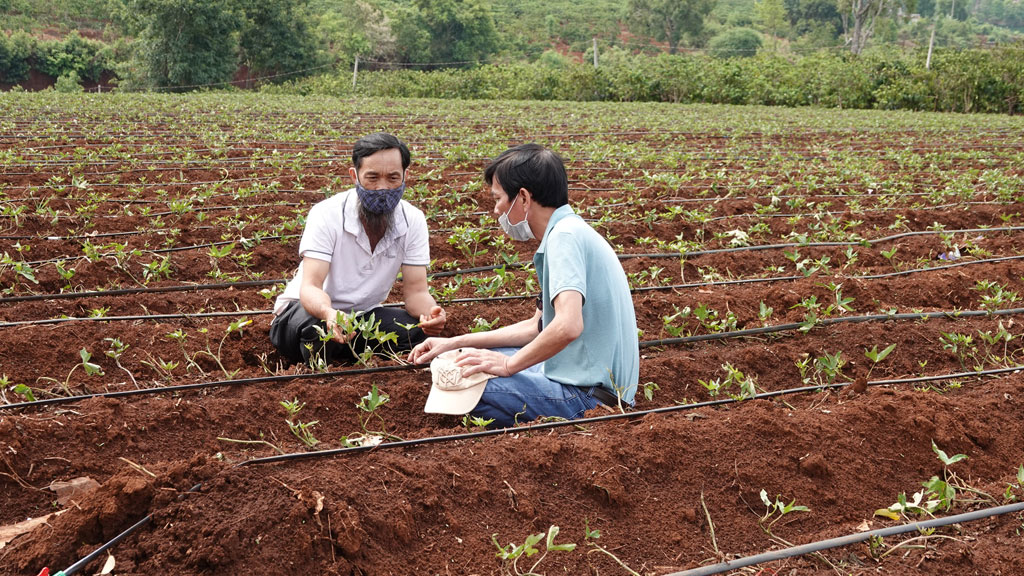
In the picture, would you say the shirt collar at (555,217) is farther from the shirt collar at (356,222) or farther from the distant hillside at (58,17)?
the distant hillside at (58,17)

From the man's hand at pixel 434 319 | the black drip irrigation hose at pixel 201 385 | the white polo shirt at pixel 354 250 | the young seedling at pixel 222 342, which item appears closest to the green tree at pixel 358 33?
the young seedling at pixel 222 342

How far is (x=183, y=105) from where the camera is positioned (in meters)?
18.5

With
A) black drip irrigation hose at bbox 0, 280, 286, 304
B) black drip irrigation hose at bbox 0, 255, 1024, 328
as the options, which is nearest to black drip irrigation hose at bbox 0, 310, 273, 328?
black drip irrigation hose at bbox 0, 255, 1024, 328

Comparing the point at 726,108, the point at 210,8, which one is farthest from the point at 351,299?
the point at 210,8

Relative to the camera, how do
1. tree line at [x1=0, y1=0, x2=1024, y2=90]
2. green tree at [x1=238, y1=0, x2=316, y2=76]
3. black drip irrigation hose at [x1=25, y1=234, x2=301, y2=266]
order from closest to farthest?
black drip irrigation hose at [x1=25, y1=234, x2=301, y2=266] → tree line at [x1=0, y1=0, x2=1024, y2=90] → green tree at [x1=238, y1=0, x2=316, y2=76]

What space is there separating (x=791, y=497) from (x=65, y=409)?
8.69 ft

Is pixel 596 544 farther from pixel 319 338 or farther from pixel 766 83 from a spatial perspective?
pixel 766 83

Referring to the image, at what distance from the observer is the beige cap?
309cm

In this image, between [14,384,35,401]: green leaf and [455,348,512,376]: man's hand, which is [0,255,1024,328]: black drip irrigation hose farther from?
[455,348,512,376]: man's hand

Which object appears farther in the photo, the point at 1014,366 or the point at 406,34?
the point at 406,34

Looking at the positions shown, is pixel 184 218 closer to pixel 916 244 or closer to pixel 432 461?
pixel 432 461

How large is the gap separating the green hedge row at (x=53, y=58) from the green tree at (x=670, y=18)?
1321 inches

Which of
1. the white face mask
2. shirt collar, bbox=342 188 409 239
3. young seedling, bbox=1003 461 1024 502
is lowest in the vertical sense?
young seedling, bbox=1003 461 1024 502

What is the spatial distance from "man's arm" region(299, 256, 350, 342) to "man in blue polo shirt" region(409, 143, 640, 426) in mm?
382
